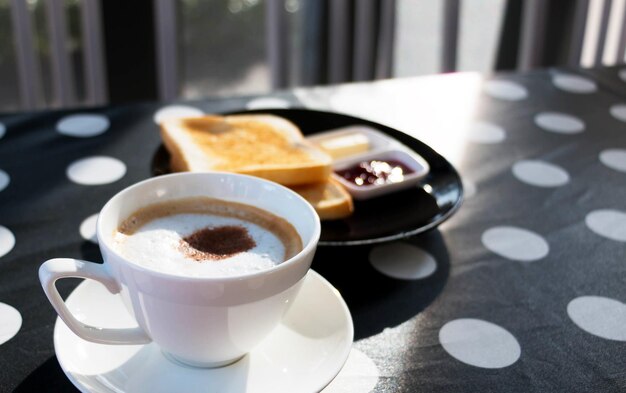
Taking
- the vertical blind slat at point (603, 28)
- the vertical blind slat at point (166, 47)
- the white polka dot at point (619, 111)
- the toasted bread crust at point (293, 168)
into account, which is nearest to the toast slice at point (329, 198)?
the toasted bread crust at point (293, 168)

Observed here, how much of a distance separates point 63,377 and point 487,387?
29 cm

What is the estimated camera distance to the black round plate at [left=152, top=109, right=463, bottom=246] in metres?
0.65

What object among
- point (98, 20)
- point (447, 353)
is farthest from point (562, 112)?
point (98, 20)

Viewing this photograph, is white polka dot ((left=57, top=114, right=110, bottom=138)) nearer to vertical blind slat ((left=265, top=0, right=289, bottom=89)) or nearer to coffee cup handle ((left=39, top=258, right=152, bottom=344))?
coffee cup handle ((left=39, top=258, right=152, bottom=344))

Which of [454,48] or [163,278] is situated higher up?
[163,278]

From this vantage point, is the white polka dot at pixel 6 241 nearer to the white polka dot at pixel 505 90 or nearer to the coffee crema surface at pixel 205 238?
the coffee crema surface at pixel 205 238

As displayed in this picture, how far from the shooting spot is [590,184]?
807 mm

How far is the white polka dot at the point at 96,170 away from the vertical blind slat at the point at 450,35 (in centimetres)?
108

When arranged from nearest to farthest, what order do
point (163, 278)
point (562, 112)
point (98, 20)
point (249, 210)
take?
point (163, 278), point (249, 210), point (562, 112), point (98, 20)

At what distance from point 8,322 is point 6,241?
12cm

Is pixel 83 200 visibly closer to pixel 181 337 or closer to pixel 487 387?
pixel 181 337

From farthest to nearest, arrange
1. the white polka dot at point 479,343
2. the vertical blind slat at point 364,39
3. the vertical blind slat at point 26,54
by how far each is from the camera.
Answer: the vertical blind slat at point 364,39 → the vertical blind slat at point 26,54 → the white polka dot at point 479,343

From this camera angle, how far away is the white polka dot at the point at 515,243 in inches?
26.4

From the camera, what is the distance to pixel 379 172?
764 mm
